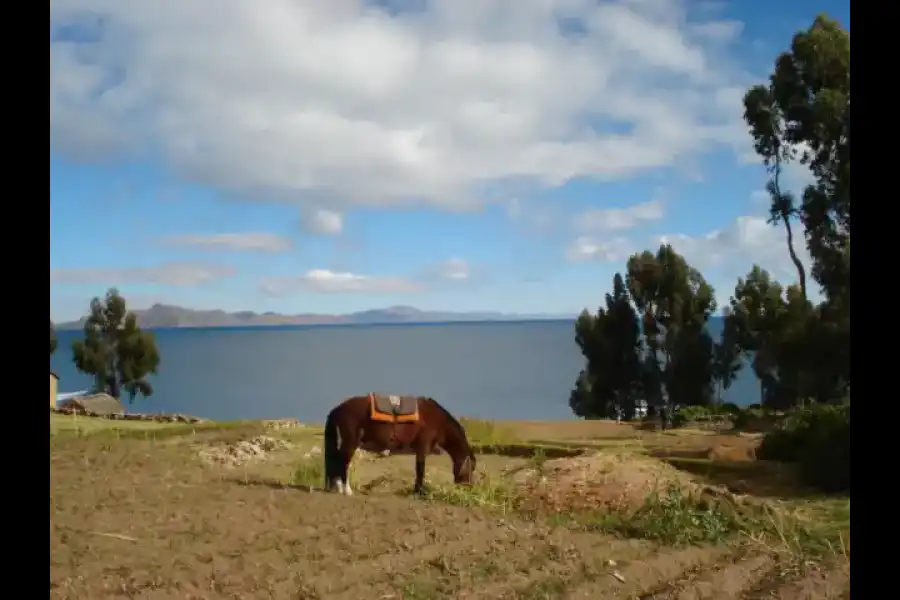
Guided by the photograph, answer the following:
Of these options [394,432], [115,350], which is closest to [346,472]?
[394,432]

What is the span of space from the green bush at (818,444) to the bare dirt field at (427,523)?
0.18ft

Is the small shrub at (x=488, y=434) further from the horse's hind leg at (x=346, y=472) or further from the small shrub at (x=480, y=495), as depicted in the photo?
the horse's hind leg at (x=346, y=472)

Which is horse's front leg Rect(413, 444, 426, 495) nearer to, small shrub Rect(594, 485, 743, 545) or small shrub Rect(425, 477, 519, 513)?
small shrub Rect(425, 477, 519, 513)

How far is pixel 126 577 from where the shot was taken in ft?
6.04

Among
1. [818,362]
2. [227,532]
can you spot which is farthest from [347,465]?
[818,362]

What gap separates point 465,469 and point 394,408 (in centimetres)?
26

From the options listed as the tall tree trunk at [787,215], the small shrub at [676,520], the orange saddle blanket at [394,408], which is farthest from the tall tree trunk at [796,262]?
the orange saddle blanket at [394,408]

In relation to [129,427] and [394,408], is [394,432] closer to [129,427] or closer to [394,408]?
[394,408]

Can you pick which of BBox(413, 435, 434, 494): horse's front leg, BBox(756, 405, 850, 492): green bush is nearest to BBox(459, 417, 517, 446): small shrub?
BBox(413, 435, 434, 494): horse's front leg

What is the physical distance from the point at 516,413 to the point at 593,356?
0.26 m

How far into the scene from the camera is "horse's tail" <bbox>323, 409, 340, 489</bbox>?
2.18 metres

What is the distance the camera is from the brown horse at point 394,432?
211cm
